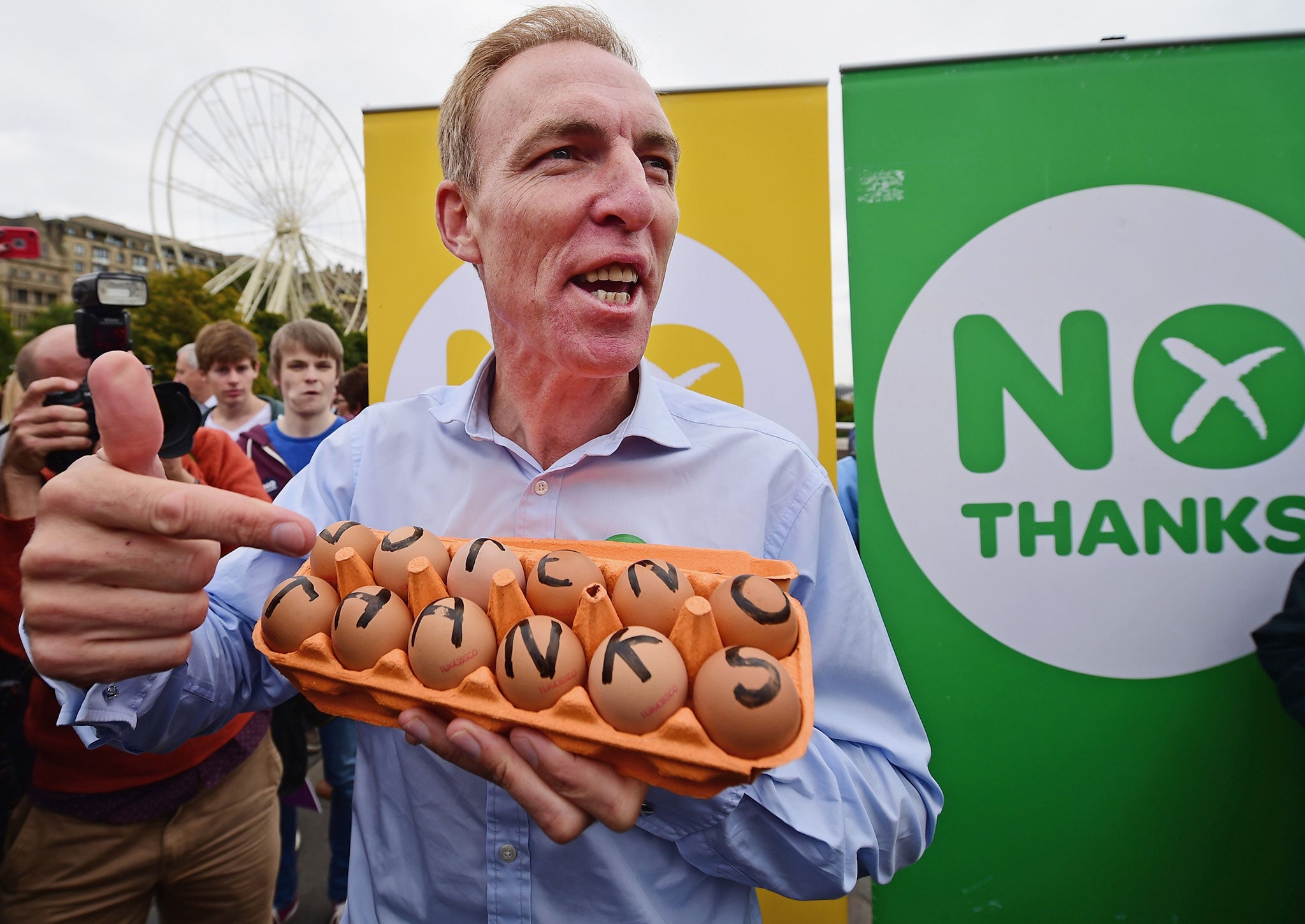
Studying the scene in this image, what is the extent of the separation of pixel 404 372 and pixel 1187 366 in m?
3.02

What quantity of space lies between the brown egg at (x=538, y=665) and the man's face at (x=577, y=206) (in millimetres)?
555

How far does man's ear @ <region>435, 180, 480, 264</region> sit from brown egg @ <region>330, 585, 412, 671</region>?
34.0 inches

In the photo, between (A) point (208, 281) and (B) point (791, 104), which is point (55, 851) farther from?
(A) point (208, 281)

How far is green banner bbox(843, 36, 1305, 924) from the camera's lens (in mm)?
2385

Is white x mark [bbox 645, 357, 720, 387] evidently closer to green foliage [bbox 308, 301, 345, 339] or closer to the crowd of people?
the crowd of people

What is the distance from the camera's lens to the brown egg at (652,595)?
1.10 meters

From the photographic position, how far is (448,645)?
3.49 feet

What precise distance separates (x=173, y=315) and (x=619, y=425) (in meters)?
30.9

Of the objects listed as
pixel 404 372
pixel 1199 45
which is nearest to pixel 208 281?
pixel 404 372

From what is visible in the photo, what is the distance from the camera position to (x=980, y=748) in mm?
2521

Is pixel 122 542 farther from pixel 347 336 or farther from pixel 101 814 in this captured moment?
pixel 347 336

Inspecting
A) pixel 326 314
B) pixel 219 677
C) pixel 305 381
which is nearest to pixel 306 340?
pixel 305 381

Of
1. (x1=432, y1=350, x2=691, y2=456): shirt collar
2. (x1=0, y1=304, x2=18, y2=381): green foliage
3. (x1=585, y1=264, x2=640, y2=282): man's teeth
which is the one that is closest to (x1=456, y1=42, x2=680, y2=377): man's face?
(x1=585, y1=264, x2=640, y2=282): man's teeth

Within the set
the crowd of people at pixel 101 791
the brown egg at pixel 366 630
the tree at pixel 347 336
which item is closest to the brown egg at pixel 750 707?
the brown egg at pixel 366 630
